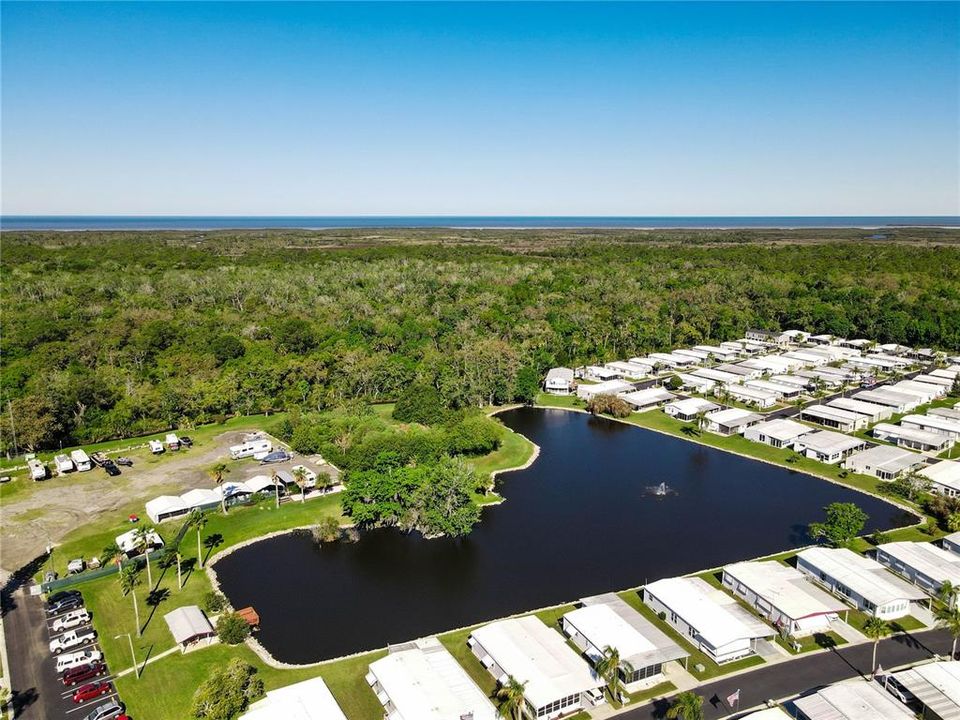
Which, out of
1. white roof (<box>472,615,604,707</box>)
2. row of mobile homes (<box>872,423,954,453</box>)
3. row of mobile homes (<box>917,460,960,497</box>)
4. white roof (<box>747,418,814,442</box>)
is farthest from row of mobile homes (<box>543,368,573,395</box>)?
white roof (<box>472,615,604,707</box>)

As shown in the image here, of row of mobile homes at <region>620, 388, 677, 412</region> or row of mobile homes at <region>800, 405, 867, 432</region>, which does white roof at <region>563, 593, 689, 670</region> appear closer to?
row of mobile homes at <region>620, 388, 677, 412</region>

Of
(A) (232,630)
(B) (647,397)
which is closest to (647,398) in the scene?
(B) (647,397)

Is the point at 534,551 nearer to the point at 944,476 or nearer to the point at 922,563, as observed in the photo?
the point at 922,563

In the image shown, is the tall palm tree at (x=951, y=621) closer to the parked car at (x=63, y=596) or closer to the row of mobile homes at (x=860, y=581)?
the row of mobile homes at (x=860, y=581)

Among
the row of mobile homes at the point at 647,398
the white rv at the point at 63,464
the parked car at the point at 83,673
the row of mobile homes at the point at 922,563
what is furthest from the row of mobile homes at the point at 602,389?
the parked car at the point at 83,673

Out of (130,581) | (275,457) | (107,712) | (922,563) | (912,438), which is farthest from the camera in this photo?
(912,438)

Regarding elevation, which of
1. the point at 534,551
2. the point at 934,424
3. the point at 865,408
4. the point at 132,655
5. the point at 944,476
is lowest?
the point at 534,551

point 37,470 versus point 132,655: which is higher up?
point 37,470
